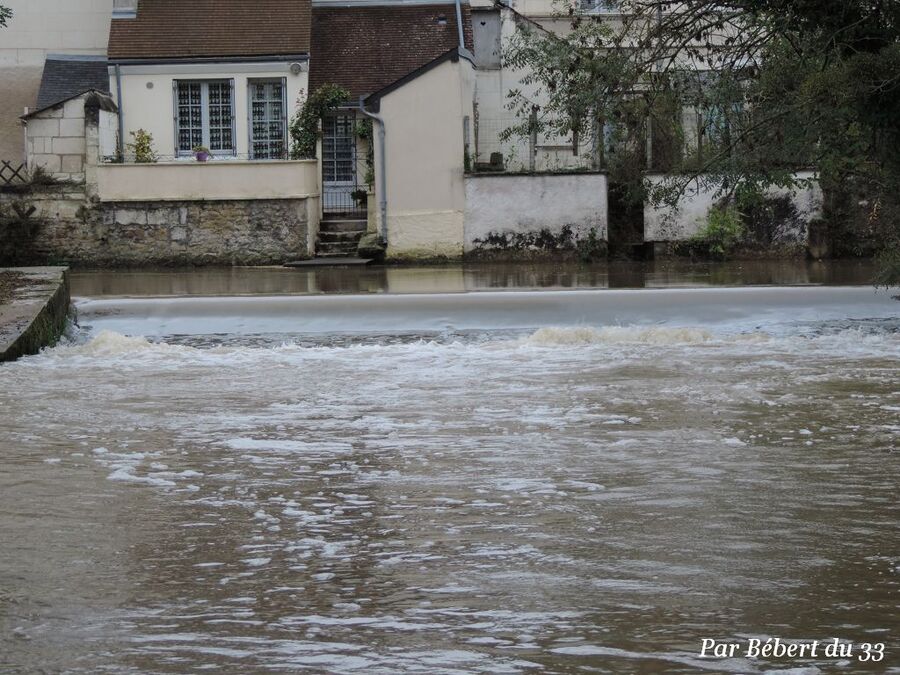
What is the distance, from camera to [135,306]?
14586mm

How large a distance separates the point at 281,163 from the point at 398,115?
7.32ft

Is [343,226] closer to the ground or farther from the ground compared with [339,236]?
farther from the ground

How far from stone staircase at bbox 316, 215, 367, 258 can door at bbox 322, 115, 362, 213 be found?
1698mm

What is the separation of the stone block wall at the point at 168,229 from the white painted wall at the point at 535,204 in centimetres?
307

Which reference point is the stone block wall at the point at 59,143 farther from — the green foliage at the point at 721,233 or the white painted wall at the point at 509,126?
the green foliage at the point at 721,233

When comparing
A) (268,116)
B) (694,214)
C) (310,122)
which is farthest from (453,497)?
(268,116)

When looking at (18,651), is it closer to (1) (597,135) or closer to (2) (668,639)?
(2) (668,639)

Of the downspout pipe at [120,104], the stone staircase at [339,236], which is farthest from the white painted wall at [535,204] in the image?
the downspout pipe at [120,104]

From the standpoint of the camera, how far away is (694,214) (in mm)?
20656

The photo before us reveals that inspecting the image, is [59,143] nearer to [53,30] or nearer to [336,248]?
[336,248]

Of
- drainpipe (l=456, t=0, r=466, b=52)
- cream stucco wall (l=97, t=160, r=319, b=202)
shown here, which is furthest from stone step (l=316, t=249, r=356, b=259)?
drainpipe (l=456, t=0, r=466, b=52)

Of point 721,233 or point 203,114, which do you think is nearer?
point 721,233

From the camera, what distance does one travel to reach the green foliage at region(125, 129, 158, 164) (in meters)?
22.8

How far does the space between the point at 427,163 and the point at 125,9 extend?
7.40 meters
